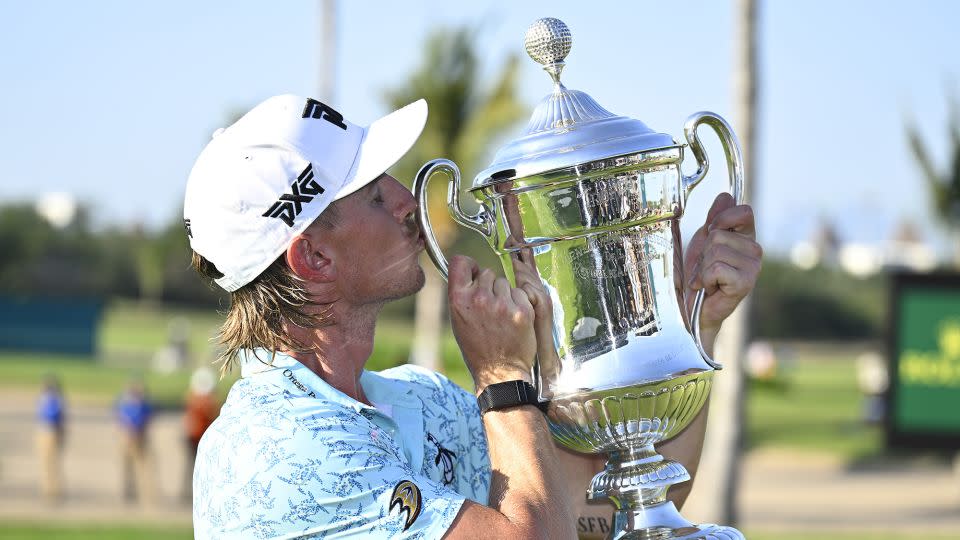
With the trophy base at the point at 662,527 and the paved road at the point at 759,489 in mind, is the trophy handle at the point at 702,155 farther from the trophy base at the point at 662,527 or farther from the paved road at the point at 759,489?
the paved road at the point at 759,489

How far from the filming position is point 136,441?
16047mm

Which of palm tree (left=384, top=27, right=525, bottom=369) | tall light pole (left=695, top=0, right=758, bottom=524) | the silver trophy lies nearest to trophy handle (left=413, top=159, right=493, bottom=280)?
the silver trophy

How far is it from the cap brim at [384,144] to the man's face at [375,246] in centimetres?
4

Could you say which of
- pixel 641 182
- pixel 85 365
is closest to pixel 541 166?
pixel 641 182

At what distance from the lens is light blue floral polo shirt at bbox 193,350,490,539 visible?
1997 mm

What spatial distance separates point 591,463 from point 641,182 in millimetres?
699

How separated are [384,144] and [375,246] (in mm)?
187

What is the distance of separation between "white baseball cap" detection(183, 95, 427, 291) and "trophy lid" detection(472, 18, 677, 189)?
0.21 metres

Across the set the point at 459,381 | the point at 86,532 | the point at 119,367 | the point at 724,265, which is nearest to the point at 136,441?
the point at 86,532

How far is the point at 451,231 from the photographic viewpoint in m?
18.7

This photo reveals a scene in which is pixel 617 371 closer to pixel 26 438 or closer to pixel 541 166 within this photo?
pixel 541 166

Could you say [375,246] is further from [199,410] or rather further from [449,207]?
[199,410]

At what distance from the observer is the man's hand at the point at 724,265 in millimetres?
2420

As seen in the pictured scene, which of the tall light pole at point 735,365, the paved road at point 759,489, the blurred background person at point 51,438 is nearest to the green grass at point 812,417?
the paved road at point 759,489
